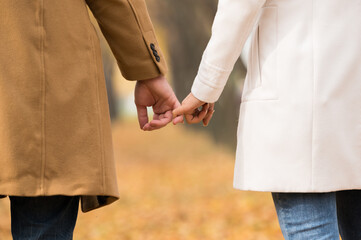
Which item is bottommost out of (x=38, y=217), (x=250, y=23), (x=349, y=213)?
(x=349, y=213)

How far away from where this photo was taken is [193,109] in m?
2.21

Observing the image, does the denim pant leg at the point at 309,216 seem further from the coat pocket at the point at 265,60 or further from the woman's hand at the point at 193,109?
the woman's hand at the point at 193,109

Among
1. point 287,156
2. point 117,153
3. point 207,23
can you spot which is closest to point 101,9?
point 287,156

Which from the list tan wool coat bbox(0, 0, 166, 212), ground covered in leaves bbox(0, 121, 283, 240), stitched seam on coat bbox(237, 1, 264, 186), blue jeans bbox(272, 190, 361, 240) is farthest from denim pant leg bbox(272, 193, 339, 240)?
ground covered in leaves bbox(0, 121, 283, 240)

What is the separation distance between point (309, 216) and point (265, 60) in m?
0.53

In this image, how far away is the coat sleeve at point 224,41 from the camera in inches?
77.0

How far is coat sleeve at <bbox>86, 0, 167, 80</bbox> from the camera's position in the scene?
7.02ft

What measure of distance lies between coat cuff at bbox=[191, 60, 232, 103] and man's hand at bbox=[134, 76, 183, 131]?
22 centimetres

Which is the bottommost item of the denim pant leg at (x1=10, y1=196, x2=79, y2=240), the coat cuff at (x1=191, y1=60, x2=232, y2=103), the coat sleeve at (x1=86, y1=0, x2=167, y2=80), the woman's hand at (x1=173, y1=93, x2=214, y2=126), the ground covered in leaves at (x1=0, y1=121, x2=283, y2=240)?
the ground covered in leaves at (x1=0, y1=121, x2=283, y2=240)

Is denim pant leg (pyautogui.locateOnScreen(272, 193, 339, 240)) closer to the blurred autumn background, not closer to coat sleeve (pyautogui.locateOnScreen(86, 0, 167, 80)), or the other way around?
coat sleeve (pyautogui.locateOnScreen(86, 0, 167, 80))

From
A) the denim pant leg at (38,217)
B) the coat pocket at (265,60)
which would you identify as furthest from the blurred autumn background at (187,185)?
the denim pant leg at (38,217)

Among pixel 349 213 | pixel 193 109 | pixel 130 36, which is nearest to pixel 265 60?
pixel 193 109

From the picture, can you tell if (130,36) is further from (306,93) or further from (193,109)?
(306,93)

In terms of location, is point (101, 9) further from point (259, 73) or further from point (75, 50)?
point (259, 73)
